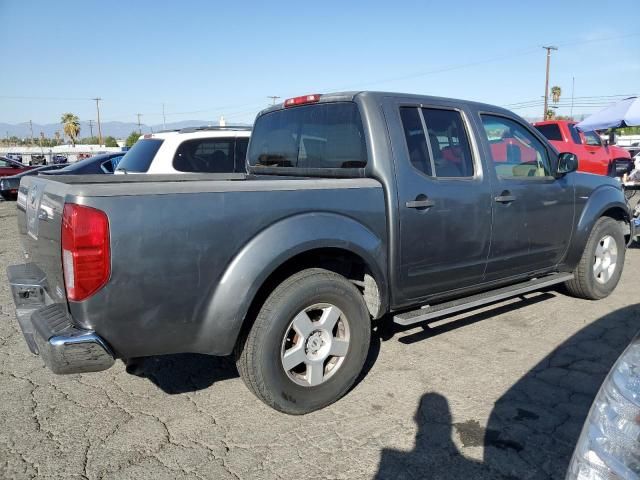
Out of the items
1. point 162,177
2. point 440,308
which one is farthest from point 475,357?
point 162,177

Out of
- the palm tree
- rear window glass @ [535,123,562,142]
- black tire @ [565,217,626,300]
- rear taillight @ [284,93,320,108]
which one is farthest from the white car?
the palm tree

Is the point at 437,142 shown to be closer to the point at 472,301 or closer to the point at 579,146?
the point at 472,301

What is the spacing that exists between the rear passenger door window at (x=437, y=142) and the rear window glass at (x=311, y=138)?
0.37m

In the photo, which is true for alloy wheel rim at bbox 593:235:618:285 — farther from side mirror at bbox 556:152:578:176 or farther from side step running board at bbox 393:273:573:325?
side mirror at bbox 556:152:578:176

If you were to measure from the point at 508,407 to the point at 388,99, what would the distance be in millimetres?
2116

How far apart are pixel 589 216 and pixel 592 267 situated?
57cm

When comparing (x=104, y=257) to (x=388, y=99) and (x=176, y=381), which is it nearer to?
(x=176, y=381)

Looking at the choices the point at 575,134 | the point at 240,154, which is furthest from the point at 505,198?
the point at 575,134

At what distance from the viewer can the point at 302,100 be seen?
3998mm

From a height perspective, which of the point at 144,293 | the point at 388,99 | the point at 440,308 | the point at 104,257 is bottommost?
the point at 440,308

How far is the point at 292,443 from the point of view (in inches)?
108

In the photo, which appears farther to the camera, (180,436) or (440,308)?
(440,308)

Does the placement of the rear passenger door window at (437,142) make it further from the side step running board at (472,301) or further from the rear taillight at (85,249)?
the rear taillight at (85,249)

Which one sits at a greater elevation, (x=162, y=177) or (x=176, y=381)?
(x=162, y=177)
